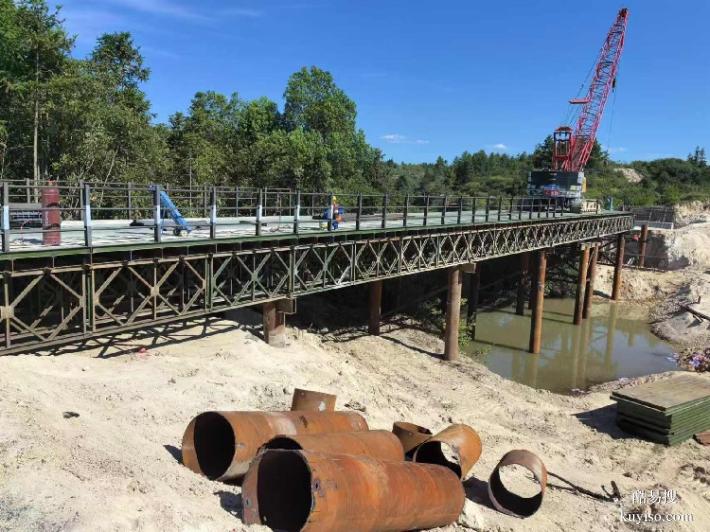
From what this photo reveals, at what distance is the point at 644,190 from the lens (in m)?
82.4

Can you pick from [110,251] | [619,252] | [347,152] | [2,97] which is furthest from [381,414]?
A: [347,152]

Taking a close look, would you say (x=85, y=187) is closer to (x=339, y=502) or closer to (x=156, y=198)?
(x=156, y=198)

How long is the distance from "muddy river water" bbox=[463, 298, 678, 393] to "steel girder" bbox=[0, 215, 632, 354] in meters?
4.59

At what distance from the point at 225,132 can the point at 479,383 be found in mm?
36002

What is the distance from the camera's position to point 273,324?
43.5 ft

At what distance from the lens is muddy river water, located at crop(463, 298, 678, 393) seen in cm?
2084

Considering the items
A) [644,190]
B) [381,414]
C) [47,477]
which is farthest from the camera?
[644,190]

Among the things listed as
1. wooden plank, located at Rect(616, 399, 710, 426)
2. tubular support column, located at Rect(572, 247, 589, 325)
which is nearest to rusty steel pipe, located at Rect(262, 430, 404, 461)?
wooden plank, located at Rect(616, 399, 710, 426)

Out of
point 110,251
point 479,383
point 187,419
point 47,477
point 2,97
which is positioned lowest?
point 479,383

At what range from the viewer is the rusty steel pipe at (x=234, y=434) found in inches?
257

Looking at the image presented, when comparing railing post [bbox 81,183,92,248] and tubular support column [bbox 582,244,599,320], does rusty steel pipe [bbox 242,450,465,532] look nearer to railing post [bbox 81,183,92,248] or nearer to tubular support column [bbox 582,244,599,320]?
railing post [bbox 81,183,92,248]

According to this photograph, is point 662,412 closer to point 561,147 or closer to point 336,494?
point 336,494

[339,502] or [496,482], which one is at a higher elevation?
[339,502]

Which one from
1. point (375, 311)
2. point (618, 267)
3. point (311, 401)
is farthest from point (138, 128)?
point (618, 267)
